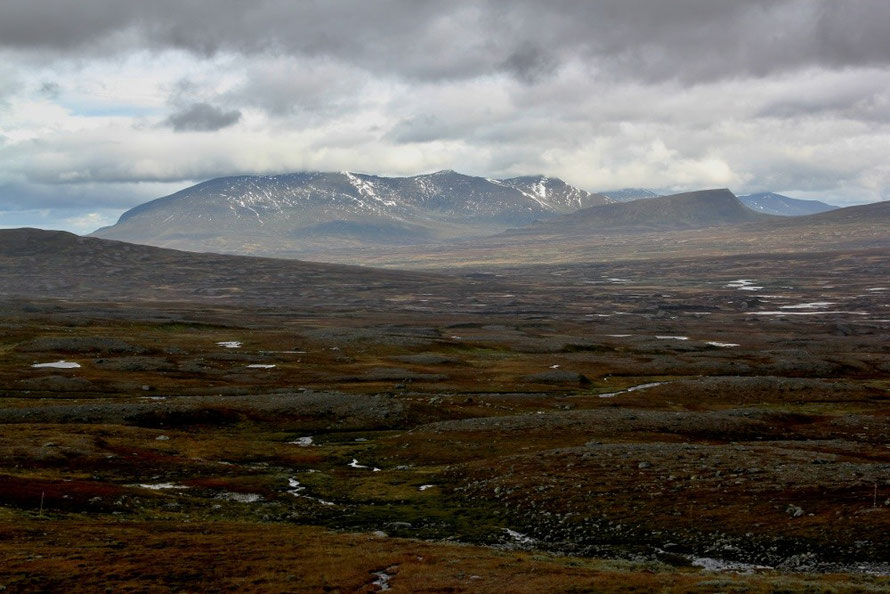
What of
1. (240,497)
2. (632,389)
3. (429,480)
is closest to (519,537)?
(429,480)

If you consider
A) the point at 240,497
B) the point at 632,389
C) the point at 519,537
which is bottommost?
the point at 632,389

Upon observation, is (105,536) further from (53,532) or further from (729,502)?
(729,502)

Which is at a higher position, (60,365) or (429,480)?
(60,365)

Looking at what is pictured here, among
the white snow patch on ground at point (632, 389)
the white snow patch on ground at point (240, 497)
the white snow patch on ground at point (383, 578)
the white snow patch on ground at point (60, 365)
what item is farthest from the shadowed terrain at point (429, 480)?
the white snow patch on ground at point (60, 365)

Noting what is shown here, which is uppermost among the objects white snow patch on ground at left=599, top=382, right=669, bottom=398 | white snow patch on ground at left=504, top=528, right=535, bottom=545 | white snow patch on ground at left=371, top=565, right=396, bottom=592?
white snow patch on ground at left=371, top=565, right=396, bottom=592

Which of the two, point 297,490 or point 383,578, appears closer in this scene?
point 383,578

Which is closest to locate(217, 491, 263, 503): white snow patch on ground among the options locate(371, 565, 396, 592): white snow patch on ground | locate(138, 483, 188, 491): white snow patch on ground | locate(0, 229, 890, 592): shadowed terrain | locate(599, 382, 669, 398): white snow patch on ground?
locate(0, 229, 890, 592): shadowed terrain

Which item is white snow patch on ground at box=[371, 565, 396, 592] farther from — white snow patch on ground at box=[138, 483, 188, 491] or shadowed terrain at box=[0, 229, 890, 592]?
white snow patch on ground at box=[138, 483, 188, 491]

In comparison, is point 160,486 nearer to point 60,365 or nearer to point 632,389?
point 60,365

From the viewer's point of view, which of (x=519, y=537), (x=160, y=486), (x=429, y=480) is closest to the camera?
(x=519, y=537)

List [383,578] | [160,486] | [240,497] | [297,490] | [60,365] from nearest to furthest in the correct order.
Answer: [383,578] → [240,497] → [160,486] → [297,490] → [60,365]

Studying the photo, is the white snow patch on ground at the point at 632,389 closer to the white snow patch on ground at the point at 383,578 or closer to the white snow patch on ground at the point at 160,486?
the white snow patch on ground at the point at 160,486

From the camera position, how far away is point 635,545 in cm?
4997

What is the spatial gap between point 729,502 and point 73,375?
3714 inches
